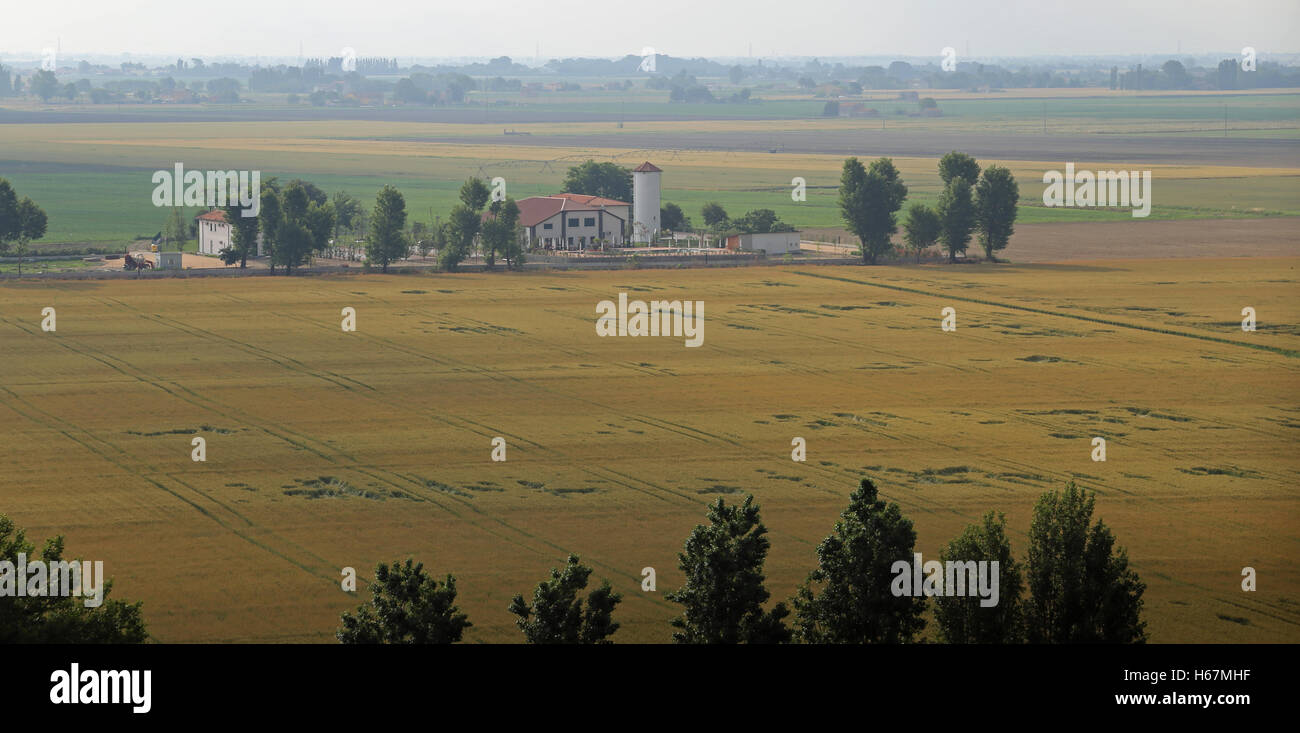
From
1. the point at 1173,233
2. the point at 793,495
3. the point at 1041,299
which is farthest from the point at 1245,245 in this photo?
the point at 793,495

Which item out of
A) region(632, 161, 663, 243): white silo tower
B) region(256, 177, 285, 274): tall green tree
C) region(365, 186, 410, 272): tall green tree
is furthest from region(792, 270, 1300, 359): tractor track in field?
region(256, 177, 285, 274): tall green tree

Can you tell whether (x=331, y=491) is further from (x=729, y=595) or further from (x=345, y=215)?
(x=345, y=215)

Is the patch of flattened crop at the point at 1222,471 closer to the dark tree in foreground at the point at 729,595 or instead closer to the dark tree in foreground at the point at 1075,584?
the dark tree in foreground at the point at 1075,584

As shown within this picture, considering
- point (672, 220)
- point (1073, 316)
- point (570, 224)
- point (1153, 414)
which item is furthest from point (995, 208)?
point (1153, 414)

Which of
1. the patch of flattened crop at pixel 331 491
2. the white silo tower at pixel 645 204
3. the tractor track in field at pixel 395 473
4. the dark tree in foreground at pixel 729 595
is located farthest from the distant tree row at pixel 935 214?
the dark tree in foreground at pixel 729 595

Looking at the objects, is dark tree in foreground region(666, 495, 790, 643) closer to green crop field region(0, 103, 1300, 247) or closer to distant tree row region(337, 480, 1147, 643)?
distant tree row region(337, 480, 1147, 643)

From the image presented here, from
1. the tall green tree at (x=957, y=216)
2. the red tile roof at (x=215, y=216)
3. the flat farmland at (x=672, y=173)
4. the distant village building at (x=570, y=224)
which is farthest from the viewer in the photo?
the flat farmland at (x=672, y=173)
